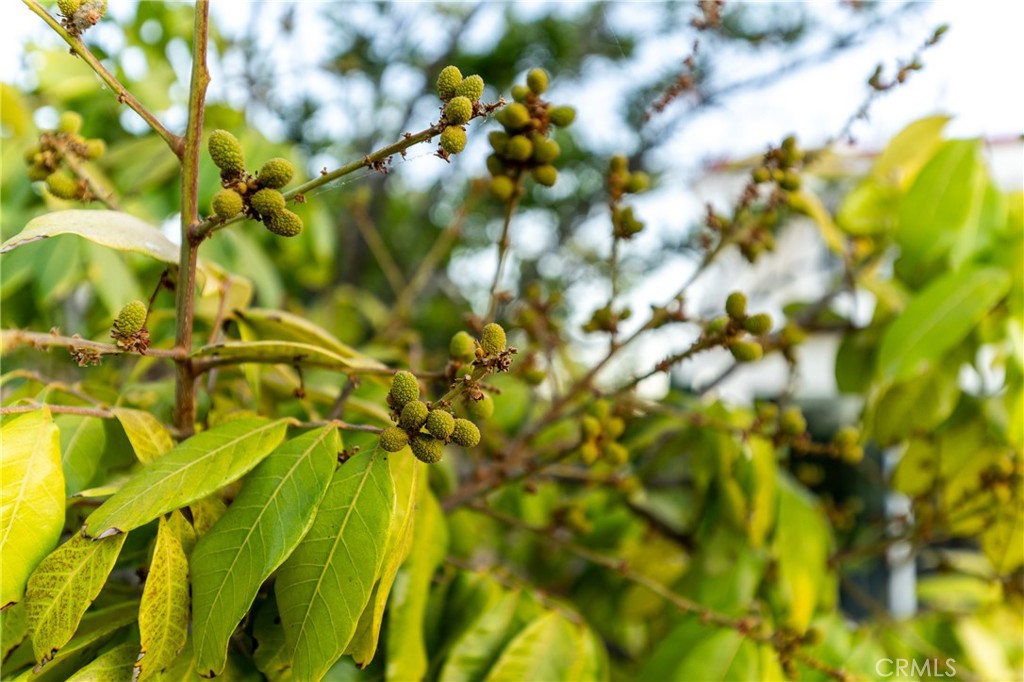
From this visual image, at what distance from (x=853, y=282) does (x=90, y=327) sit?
132 cm

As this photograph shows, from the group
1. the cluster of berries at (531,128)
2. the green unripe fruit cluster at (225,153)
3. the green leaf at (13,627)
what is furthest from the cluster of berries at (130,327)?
the cluster of berries at (531,128)

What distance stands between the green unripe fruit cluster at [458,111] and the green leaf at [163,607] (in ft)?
1.10

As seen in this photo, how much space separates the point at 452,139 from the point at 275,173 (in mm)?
119

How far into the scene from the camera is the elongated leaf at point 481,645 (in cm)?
76

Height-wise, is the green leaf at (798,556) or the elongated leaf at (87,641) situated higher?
the elongated leaf at (87,641)

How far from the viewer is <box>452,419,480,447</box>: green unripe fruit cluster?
0.53 meters

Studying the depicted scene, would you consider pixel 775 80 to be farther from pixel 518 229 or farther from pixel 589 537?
pixel 589 537

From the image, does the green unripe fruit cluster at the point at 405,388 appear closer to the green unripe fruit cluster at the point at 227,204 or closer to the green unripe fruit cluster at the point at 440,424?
the green unripe fruit cluster at the point at 440,424

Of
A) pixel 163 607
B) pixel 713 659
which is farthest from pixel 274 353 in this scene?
pixel 713 659

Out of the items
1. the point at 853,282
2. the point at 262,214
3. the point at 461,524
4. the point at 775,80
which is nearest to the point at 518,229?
the point at 775,80

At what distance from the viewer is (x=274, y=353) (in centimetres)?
66

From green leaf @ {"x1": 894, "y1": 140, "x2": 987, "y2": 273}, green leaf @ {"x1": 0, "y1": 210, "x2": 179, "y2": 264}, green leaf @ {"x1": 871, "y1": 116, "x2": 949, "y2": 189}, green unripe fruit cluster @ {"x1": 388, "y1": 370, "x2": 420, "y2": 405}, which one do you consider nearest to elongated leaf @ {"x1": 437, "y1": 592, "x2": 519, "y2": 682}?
green unripe fruit cluster @ {"x1": 388, "y1": 370, "x2": 420, "y2": 405}

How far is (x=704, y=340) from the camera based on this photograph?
774 mm

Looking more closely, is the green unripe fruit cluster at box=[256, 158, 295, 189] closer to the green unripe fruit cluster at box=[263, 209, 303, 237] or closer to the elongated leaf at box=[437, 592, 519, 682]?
the green unripe fruit cluster at box=[263, 209, 303, 237]
